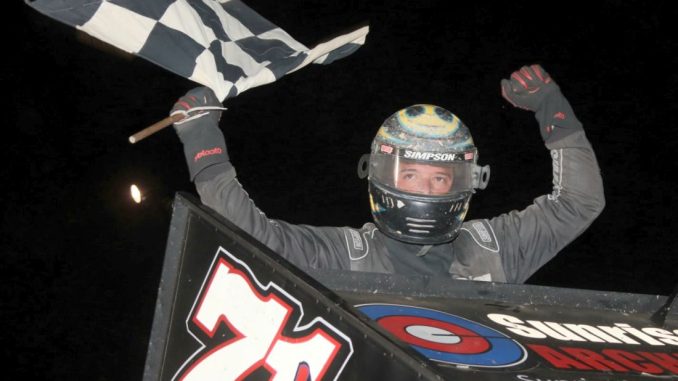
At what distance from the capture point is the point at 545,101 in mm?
2736

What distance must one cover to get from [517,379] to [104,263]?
2037mm

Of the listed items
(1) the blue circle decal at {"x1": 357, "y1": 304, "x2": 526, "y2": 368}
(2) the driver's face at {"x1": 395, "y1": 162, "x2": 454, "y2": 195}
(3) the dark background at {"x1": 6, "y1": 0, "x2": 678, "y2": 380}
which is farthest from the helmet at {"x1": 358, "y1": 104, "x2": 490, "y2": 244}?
(3) the dark background at {"x1": 6, "y1": 0, "x2": 678, "y2": 380}

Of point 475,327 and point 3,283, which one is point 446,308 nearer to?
point 475,327

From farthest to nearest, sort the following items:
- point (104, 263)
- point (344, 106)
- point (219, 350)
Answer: point (344, 106) → point (104, 263) → point (219, 350)

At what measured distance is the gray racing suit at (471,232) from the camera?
235 cm

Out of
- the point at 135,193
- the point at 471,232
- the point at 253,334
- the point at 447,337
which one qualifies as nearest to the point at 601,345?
the point at 447,337

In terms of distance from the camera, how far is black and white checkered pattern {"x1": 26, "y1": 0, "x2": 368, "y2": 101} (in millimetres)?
2434

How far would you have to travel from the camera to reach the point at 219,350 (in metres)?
1.78

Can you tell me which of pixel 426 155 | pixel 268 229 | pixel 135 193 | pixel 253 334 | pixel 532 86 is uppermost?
pixel 532 86

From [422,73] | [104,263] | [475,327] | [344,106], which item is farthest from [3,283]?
[475,327]

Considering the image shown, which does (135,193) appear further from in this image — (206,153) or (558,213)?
(558,213)

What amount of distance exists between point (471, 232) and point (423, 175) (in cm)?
23

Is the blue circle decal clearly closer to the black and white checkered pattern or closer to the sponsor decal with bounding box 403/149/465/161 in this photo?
the sponsor decal with bounding box 403/149/465/161

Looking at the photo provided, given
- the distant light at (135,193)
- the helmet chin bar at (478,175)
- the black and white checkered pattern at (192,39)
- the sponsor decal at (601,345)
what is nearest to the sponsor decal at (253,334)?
the sponsor decal at (601,345)
